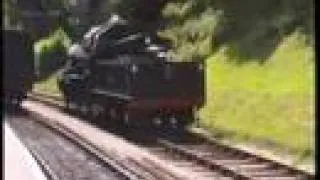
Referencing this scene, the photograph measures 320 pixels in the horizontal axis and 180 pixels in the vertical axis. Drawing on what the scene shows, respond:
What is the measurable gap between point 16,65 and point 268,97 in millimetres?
1037

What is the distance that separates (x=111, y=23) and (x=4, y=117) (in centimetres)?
63

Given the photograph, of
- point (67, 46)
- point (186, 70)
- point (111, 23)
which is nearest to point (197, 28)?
point (186, 70)

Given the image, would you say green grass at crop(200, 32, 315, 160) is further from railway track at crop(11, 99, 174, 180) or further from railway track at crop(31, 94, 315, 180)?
railway track at crop(11, 99, 174, 180)

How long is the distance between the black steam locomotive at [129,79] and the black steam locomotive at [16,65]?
0.17 m

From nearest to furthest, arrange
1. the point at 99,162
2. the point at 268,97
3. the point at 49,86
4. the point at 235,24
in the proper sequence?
the point at 268,97
the point at 235,24
the point at 99,162
the point at 49,86

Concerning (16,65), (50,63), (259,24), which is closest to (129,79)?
(50,63)

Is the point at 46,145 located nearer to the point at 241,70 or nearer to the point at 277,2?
the point at 241,70

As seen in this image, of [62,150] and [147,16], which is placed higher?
[147,16]

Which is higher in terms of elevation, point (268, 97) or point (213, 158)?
point (268, 97)

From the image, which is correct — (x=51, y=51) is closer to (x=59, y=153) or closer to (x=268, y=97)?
(x=59, y=153)

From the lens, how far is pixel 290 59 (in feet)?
8.89

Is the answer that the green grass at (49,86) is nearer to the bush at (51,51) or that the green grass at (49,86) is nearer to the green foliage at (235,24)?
the bush at (51,51)

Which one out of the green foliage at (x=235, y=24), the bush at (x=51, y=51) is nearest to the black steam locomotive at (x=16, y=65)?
the bush at (x=51, y=51)

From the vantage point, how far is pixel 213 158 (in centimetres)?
307
